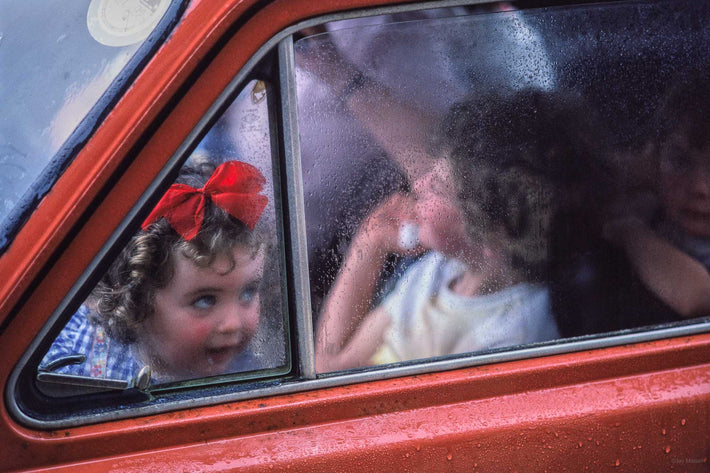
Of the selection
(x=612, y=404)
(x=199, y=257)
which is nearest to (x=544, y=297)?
(x=612, y=404)

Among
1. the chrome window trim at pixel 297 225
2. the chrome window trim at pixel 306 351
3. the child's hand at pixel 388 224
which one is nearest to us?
the chrome window trim at pixel 306 351

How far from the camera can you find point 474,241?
4.77ft

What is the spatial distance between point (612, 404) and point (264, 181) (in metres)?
0.89

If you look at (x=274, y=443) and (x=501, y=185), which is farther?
(x=501, y=185)

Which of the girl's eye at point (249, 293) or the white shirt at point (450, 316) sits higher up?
the girl's eye at point (249, 293)

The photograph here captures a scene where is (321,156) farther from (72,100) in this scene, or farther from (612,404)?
(612,404)

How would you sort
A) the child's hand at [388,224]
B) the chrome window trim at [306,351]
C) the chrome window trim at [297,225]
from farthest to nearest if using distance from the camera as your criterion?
the child's hand at [388,224], the chrome window trim at [297,225], the chrome window trim at [306,351]

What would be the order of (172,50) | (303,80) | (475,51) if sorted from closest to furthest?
(172,50) < (303,80) < (475,51)

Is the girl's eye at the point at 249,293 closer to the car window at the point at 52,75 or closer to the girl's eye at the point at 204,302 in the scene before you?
the girl's eye at the point at 204,302

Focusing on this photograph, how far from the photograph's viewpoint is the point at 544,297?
1.47 metres

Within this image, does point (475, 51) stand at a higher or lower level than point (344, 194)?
higher

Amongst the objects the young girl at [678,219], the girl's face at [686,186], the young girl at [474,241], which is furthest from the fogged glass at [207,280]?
the girl's face at [686,186]

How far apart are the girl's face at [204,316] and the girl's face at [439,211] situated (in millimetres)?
382

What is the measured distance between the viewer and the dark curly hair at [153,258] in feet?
4.03
